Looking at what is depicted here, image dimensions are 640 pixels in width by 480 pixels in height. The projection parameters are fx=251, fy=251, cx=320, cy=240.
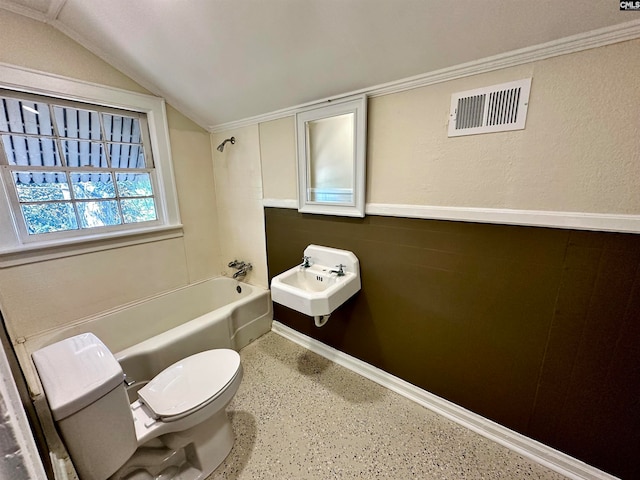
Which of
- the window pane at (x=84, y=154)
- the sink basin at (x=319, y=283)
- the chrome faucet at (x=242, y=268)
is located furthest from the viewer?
the chrome faucet at (x=242, y=268)

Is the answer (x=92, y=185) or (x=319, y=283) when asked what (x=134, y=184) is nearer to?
(x=92, y=185)

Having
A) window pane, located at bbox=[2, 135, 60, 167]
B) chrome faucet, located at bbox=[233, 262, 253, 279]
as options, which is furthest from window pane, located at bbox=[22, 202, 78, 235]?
chrome faucet, located at bbox=[233, 262, 253, 279]

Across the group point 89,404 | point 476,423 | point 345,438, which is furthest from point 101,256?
point 476,423

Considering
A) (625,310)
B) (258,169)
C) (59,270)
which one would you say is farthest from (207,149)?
(625,310)

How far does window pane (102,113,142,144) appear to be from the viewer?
1.96m

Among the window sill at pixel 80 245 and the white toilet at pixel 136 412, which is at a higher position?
the window sill at pixel 80 245

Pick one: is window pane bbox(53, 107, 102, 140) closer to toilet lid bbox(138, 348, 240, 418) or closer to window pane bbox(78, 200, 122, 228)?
window pane bbox(78, 200, 122, 228)

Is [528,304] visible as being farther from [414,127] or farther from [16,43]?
[16,43]

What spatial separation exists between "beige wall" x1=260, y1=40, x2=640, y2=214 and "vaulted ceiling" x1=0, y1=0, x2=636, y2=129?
4.7 inches

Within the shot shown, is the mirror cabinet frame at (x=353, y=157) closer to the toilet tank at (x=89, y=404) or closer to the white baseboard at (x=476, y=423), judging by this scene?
the white baseboard at (x=476, y=423)

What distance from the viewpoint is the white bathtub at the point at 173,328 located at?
157 cm

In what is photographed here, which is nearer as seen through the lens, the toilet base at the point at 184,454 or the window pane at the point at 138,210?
the toilet base at the point at 184,454

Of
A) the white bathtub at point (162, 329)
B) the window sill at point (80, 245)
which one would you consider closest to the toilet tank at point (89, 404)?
the white bathtub at point (162, 329)

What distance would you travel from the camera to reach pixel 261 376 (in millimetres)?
1862
